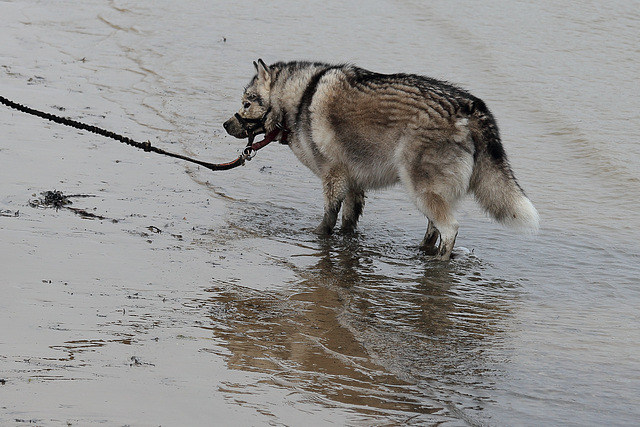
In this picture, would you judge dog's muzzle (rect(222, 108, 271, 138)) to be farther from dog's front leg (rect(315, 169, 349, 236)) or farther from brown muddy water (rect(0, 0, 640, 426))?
dog's front leg (rect(315, 169, 349, 236))

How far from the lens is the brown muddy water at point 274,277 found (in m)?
4.05

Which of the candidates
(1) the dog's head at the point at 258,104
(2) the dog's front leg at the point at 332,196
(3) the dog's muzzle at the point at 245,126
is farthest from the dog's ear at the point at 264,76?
(2) the dog's front leg at the point at 332,196

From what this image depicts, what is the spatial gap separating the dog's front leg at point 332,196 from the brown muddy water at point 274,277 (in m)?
0.12

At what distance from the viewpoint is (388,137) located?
6.66m

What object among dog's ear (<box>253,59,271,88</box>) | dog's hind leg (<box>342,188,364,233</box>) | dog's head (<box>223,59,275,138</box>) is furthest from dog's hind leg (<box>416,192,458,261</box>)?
dog's ear (<box>253,59,271,88</box>)

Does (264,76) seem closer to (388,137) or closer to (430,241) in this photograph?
(388,137)

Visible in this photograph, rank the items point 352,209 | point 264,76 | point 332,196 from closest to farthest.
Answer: point 332,196
point 352,209
point 264,76

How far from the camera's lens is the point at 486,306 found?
580 centimetres

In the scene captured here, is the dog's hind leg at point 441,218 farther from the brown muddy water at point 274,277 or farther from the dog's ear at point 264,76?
the dog's ear at point 264,76

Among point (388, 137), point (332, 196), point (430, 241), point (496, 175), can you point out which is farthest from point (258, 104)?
point (496, 175)

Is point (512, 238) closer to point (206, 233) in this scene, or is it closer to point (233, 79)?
point (206, 233)

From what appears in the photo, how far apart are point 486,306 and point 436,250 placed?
4.23 ft

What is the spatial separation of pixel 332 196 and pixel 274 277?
1433 millimetres

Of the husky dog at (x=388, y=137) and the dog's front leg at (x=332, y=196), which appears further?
the dog's front leg at (x=332, y=196)
